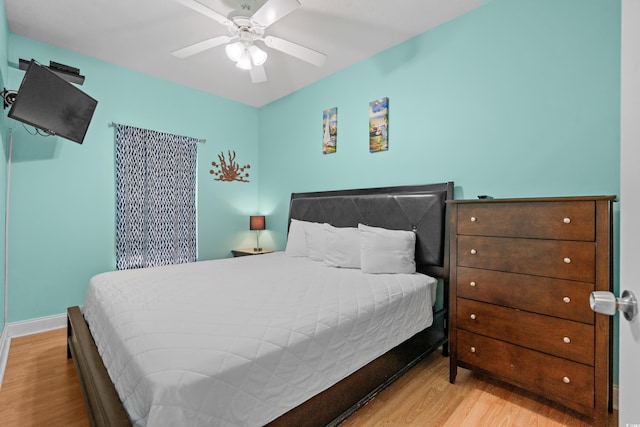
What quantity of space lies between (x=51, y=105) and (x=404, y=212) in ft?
10.1

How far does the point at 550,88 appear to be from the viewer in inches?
79.3

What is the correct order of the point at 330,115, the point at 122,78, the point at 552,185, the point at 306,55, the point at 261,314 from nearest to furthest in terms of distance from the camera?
1. the point at 261,314
2. the point at 552,185
3. the point at 306,55
4. the point at 122,78
5. the point at 330,115

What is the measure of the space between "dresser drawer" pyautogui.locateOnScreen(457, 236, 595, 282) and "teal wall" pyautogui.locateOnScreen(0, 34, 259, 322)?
10.8 feet

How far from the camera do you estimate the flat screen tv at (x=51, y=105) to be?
2.08 m

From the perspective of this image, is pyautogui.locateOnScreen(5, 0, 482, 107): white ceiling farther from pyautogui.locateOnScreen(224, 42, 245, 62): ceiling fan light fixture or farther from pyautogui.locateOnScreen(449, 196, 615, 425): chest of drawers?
pyautogui.locateOnScreen(449, 196, 615, 425): chest of drawers

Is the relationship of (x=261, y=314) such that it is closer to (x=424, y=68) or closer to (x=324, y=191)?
(x=324, y=191)

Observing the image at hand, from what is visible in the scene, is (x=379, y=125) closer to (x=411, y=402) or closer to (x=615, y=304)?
(x=411, y=402)

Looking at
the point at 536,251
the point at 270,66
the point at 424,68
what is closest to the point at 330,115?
the point at 270,66

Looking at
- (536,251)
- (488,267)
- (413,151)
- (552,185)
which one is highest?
(413,151)

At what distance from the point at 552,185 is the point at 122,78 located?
4206 mm

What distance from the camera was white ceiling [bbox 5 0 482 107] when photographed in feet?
7.56

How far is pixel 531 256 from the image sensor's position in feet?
5.56

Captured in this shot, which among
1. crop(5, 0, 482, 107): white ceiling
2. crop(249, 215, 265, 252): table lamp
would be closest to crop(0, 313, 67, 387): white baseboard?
crop(249, 215, 265, 252): table lamp

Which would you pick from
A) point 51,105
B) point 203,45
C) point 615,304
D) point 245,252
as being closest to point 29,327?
point 51,105
